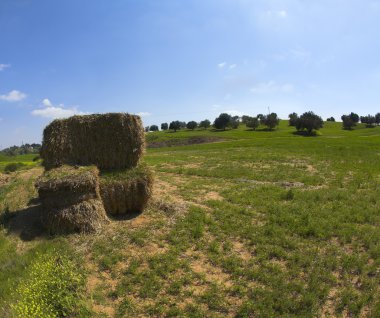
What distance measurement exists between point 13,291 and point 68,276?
4.40 ft

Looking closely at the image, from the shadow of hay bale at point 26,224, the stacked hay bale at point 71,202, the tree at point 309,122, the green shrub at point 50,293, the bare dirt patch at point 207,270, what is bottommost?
the bare dirt patch at point 207,270

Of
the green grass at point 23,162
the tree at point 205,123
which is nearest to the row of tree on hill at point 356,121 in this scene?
the tree at point 205,123

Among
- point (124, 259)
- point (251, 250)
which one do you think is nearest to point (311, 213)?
point (251, 250)

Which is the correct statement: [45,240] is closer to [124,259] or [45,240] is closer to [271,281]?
[124,259]

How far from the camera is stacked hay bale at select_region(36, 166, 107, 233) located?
10.1 meters

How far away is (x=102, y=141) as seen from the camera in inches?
496

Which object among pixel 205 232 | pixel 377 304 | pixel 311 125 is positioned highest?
pixel 311 125

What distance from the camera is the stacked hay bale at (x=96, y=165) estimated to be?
1040cm

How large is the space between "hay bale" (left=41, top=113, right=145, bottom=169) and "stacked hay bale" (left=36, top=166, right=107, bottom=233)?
165cm

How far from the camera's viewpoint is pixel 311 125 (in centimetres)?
8162

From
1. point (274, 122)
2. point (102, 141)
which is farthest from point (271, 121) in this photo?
point (102, 141)

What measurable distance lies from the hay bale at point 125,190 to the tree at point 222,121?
90972 millimetres

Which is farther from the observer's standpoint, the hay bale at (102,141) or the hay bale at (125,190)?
the hay bale at (102,141)

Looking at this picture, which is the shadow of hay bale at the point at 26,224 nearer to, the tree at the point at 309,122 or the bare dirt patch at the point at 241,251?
the bare dirt patch at the point at 241,251
